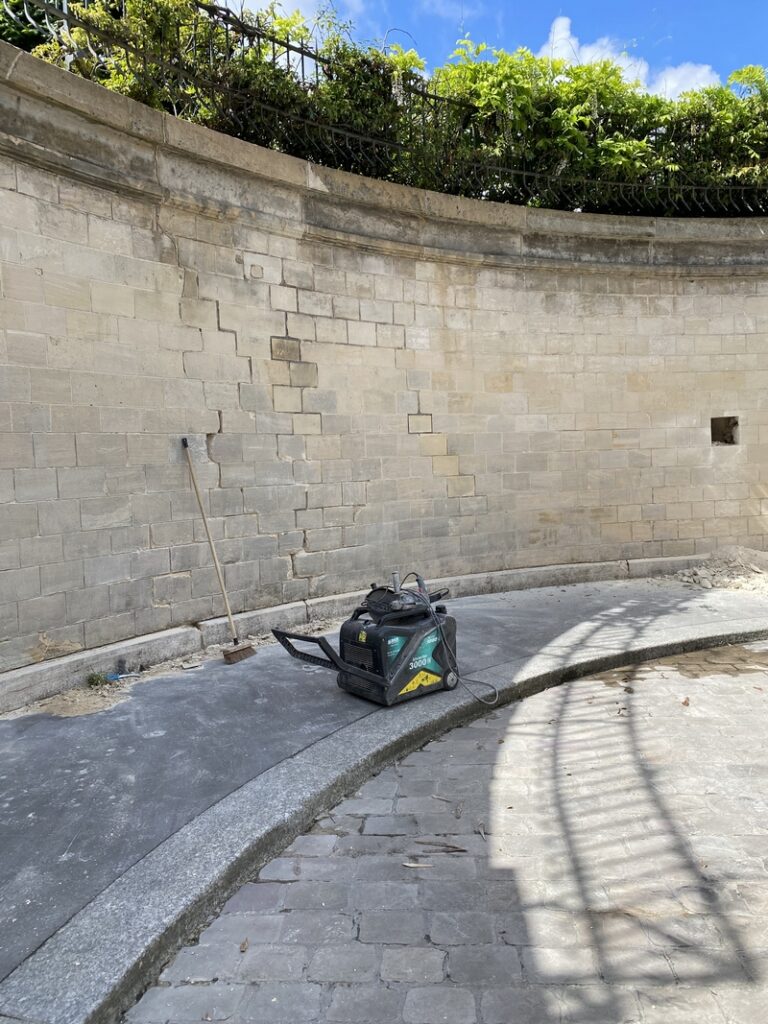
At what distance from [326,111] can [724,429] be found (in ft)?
19.7

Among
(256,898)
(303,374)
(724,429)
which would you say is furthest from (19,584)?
(724,429)

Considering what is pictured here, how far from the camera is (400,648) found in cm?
441

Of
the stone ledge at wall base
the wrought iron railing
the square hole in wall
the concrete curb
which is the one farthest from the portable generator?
the square hole in wall

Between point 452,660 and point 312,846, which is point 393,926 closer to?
point 312,846

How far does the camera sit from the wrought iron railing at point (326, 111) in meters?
5.80

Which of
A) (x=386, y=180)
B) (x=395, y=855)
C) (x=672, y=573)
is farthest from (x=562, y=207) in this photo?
(x=395, y=855)

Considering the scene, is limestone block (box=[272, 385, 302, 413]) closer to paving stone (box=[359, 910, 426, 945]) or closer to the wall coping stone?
the wall coping stone

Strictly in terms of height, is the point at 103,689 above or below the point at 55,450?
below

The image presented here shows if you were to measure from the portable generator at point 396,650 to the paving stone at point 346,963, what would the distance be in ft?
6.43

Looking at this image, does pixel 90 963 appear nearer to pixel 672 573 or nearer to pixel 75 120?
pixel 75 120

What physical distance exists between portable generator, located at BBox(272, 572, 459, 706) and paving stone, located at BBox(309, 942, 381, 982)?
1959 millimetres

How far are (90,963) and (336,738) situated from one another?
6.16ft

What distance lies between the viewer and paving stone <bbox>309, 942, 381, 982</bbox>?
7.59 ft

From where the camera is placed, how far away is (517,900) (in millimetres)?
2715
